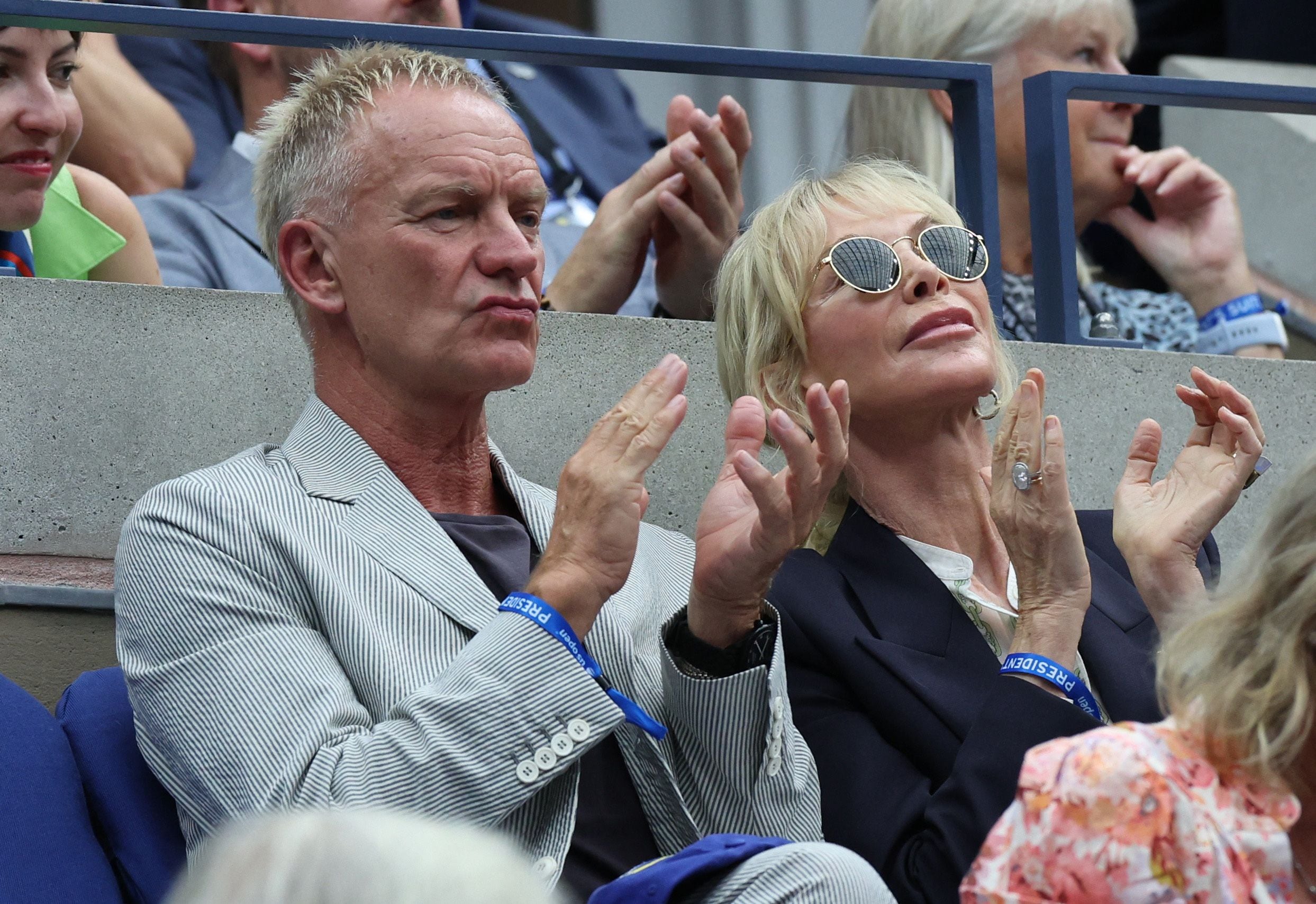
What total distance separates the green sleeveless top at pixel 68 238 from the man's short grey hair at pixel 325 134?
0.64 m

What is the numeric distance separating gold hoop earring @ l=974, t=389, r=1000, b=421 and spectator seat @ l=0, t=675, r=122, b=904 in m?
1.63

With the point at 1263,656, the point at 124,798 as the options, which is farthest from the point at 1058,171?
the point at 124,798

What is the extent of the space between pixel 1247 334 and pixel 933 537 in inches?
59.8

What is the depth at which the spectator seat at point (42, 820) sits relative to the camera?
2.21 metres

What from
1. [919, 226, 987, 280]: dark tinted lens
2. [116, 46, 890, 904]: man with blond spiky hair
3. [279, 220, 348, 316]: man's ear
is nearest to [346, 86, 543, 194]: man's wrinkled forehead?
[116, 46, 890, 904]: man with blond spiky hair

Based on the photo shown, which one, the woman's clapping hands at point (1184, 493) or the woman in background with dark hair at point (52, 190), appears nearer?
the woman's clapping hands at point (1184, 493)

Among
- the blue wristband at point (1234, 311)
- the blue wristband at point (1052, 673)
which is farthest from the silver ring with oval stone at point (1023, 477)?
the blue wristband at point (1234, 311)

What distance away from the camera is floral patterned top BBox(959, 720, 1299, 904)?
1.63 metres

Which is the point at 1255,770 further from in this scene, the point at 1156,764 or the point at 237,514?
the point at 237,514

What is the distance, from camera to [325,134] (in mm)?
2855

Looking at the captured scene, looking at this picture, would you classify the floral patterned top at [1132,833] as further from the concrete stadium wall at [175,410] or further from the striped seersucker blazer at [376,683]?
the concrete stadium wall at [175,410]

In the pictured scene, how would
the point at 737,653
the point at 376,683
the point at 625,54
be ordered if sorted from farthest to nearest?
the point at 625,54, the point at 737,653, the point at 376,683

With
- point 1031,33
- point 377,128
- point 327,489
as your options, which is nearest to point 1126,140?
point 1031,33

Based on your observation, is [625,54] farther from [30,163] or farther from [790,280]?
[30,163]
